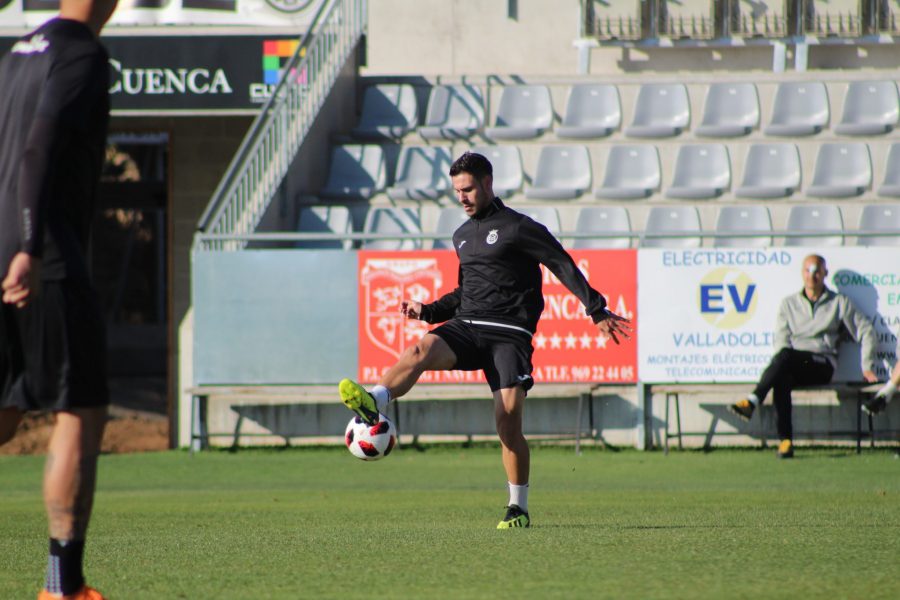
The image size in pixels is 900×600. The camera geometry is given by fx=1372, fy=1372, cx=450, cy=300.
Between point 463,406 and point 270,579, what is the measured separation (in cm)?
1007

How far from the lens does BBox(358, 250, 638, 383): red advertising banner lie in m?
14.8

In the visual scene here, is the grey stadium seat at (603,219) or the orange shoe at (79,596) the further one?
the grey stadium seat at (603,219)

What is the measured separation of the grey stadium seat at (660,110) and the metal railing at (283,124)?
4.23 m

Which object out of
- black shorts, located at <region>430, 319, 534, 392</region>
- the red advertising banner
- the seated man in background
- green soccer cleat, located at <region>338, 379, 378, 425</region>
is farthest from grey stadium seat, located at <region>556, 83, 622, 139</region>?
green soccer cleat, located at <region>338, 379, 378, 425</region>

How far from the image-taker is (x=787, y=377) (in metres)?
13.9

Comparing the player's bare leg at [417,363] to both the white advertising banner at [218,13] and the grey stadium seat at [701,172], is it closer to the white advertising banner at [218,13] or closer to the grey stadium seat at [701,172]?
the grey stadium seat at [701,172]

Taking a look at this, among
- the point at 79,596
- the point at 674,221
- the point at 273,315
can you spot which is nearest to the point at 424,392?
the point at 273,315

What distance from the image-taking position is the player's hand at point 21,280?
4035 millimetres

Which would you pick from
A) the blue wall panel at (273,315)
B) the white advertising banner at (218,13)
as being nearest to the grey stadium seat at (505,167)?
the white advertising banner at (218,13)

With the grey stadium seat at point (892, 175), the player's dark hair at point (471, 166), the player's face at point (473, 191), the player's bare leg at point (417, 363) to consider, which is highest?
the grey stadium seat at point (892, 175)

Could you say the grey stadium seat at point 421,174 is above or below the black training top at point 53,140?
above

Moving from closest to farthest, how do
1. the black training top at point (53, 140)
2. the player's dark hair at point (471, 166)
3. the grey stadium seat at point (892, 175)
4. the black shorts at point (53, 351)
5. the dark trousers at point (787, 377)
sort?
the black training top at point (53, 140)
the black shorts at point (53, 351)
the player's dark hair at point (471, 166)
the dark trousers at point (787, 377)
the grey stadium seat at point (892, 175)

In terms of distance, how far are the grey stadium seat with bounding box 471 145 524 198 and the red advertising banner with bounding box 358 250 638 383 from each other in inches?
148

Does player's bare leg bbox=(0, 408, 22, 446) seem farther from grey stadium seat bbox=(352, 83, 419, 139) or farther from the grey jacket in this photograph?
grey stadium seat bbox=(352, 83, 419, 139)
